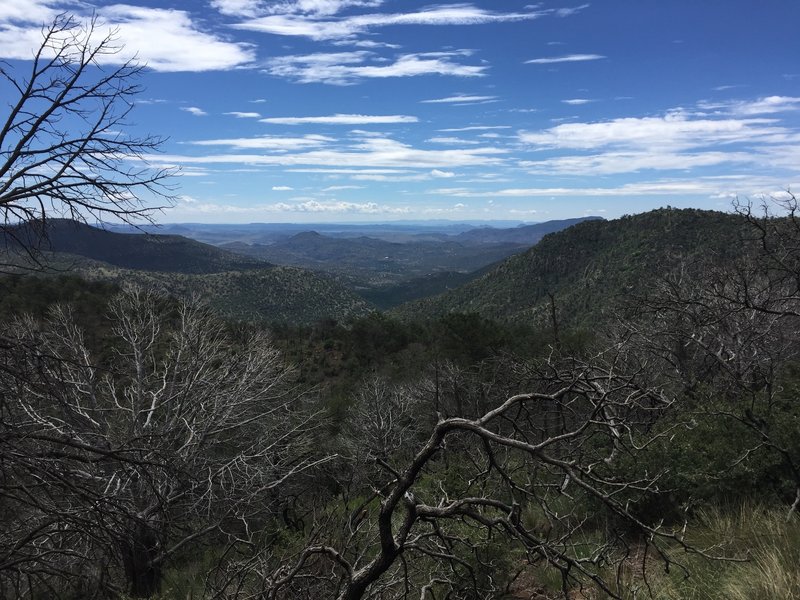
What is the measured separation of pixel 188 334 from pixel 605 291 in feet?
212

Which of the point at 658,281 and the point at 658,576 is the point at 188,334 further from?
the point at 658,281

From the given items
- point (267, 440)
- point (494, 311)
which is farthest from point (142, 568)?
point (494, 311)

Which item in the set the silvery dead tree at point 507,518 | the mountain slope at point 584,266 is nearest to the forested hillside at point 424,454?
the silvery dead tree at point 507,518

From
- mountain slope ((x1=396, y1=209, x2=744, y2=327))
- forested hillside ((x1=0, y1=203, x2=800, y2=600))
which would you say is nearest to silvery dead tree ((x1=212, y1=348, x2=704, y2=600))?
forested hillside ((x1=0, y1=203, x2=800, y2=600))

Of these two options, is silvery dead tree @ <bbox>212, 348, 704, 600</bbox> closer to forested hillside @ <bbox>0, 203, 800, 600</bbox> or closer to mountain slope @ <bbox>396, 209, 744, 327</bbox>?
forested hillside @ <bbox>0, 203, 800, 600</bbox>

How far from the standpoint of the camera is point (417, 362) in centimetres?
3622

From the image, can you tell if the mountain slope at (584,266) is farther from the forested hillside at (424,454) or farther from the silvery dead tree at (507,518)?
the silvery dead tree at (507,518)

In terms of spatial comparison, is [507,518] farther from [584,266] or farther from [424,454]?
[584,266]

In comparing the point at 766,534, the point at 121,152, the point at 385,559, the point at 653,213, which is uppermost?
the point at 653,213

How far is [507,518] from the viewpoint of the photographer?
2438mm

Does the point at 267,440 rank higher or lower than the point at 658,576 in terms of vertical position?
lower

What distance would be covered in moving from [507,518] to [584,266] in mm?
95995

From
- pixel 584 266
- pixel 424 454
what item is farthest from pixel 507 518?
pixel 584 266

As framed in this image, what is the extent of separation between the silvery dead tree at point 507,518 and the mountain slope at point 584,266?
52441mm
